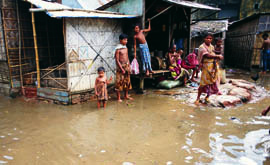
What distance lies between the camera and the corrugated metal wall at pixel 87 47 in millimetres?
5559

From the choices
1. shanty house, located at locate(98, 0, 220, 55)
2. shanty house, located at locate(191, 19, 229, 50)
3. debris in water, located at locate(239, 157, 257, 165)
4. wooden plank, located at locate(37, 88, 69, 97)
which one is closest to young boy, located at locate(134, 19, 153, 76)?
shanty house, located at locate(98, 0, 220, 55)

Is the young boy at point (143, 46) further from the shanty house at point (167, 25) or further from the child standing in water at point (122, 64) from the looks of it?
the shanty house at point (167, 25)

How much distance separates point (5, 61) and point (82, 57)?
108 inches

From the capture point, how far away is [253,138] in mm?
3627

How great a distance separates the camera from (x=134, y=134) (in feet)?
12.8

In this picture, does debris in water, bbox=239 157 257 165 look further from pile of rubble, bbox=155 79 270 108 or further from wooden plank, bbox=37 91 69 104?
wooden plank, bbox=37 91 69 104

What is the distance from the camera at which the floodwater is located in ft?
10.2

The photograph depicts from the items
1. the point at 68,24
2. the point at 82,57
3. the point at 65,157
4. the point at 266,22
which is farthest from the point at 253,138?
the point at 266,22

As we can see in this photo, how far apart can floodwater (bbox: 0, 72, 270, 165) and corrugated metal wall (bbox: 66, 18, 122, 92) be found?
2.69 feet

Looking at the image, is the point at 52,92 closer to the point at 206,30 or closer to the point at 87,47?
the point at 87,47

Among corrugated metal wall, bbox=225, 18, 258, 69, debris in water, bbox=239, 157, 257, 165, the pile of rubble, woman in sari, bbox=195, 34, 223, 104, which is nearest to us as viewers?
debris in water, bbox=239, 157, 257, 165

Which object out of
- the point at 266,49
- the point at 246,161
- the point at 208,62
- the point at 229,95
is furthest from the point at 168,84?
the point at 266,49

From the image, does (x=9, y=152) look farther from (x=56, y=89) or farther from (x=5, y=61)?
(x=5, y=61)

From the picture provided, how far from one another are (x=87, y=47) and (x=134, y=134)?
123 inches
